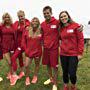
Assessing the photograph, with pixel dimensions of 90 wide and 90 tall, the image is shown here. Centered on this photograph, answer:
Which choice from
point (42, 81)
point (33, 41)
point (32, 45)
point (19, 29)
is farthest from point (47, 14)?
point (42, 81)

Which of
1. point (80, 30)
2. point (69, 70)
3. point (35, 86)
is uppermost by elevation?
point (80, 30)

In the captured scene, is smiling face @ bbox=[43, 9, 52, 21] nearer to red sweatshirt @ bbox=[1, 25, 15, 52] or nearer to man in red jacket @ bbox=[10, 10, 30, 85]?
man in red jacket @ bbox=[10, 10, 30, 85]

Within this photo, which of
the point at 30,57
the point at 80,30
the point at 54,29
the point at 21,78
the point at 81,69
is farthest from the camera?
the point at 81,69

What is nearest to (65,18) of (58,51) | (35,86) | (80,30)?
(80,30)

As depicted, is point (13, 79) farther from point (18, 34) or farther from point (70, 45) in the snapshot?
point (70, 45)

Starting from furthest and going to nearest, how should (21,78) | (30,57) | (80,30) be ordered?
(21,78) → (30,57) → (80,30)

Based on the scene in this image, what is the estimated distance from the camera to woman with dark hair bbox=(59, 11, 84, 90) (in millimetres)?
6992

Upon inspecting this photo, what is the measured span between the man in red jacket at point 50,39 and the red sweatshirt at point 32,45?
0.24 metres

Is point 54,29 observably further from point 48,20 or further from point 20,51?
point 20,51

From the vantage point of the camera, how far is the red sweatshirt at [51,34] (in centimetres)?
763

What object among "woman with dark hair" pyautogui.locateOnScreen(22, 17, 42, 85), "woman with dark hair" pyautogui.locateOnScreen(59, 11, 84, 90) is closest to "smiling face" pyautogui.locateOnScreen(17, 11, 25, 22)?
"woman with dark hair" pyautogui.locateOnScreen(22, 17, 42, 85)

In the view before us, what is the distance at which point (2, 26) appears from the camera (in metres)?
8.40

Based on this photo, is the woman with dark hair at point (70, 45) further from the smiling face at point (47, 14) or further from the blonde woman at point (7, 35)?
the blonde woman at point (7, 35)

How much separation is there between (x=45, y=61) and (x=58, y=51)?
46cm
